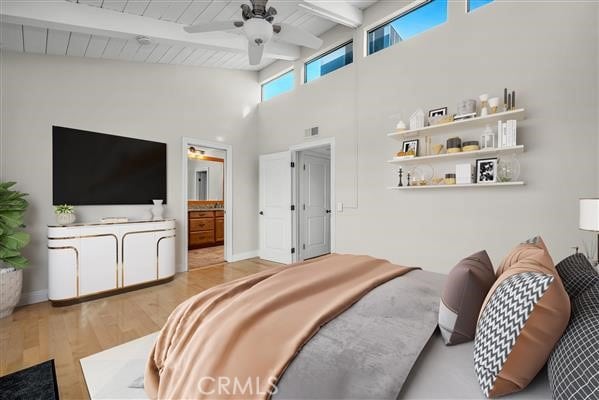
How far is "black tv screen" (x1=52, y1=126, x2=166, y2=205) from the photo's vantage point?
11.3ft

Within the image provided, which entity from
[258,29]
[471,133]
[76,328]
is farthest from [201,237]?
[471,133]

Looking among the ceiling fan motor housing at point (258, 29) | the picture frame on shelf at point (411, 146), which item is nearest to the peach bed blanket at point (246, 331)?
the ceiling fan motor housing at point (258, 29)

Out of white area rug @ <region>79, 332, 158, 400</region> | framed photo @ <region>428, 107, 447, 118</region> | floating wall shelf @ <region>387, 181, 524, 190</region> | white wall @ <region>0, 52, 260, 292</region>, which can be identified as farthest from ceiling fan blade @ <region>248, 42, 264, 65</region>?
white area rug @ <region>79, 332, 158, 400</region>

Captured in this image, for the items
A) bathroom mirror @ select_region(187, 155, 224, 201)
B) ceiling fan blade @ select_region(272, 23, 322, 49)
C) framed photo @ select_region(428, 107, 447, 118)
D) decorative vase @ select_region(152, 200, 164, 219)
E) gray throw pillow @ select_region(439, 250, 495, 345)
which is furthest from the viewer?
bathroom mirror @ select_region(187, 155, 224, 201)

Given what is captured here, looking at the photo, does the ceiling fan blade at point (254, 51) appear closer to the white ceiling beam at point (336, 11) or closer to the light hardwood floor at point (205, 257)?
the white ceiling beam at point (336, 11)

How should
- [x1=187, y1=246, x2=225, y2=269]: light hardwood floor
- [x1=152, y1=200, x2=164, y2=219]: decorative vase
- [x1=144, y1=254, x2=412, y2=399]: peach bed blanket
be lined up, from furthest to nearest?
[x1=187, y1=246, x2=225, y2=269]: light hardwood floor, [x1=152, y1=200, x2=164, y2=219]: decorative vase, [x1=144, y1=254, x2=412, y2=399]: peach bed blanket

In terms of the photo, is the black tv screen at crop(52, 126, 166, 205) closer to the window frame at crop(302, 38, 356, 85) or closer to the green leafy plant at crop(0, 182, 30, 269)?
the green leafy plant at crop(0, 182, 30, 269)

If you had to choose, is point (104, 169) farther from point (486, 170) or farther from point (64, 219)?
point (486, 170)

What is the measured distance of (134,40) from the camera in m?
3.33

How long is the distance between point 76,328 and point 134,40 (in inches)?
125

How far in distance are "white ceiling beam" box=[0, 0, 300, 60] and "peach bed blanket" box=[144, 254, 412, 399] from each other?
308cm

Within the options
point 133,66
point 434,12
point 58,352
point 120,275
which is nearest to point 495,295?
point 58,352

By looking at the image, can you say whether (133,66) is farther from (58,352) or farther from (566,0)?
(566,0)

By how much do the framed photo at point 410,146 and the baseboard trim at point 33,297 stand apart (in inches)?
181
